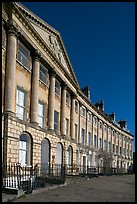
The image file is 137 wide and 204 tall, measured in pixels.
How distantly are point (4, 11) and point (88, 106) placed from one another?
28483mm

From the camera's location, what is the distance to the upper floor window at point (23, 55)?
23469 millimetres

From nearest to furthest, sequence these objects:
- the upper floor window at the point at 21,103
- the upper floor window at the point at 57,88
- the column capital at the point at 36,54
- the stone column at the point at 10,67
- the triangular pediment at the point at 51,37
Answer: the stone column at the point at 10,67 → the upper floor window at the point at 21,103 → the column capital at the point at 36,54 → the triangular pediment at the point at 51,37 → the upper floor window at the point at 57,88

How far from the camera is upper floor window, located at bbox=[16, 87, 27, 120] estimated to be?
75.4ft

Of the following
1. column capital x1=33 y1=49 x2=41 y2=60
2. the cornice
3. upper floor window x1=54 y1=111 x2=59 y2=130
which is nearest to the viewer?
the cornice

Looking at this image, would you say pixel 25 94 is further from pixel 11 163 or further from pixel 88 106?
pixel 88 106

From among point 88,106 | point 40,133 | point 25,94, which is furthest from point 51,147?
point 88,106

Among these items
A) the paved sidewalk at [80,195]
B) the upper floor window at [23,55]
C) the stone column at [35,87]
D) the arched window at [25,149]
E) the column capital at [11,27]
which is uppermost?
the column capital at [11,27]

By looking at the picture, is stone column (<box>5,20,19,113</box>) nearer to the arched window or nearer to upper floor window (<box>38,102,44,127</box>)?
the arched window

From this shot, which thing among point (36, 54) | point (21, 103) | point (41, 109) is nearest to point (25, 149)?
point (21, 103)

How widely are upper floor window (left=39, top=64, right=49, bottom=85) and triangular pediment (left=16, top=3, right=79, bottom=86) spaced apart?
1.97 m

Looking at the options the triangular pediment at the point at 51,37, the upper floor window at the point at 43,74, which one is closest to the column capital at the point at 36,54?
the triangular pediment at the point at 51,37

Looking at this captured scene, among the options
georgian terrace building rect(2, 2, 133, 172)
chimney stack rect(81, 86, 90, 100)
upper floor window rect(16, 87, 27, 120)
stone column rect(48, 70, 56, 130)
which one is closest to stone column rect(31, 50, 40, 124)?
georgian terrace building rect(2, 2, 133, 172)

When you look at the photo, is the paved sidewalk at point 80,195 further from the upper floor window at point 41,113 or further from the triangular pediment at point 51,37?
the triangular pediment at point 51,37

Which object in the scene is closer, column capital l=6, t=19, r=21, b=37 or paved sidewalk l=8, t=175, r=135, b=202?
paved sidewalk l=8, t=175, r=135, b=202
